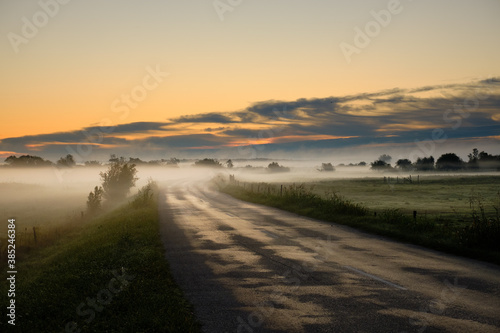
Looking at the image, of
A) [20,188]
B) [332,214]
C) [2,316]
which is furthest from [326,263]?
[20,188]

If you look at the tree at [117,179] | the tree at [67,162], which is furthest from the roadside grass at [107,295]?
the tree at [67,162]

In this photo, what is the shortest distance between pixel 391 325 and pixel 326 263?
15.8 feet

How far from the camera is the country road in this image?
6.64 meters

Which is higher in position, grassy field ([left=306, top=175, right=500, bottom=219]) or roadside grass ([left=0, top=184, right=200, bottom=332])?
roadside grass ([left=0, top=184, right=200, bottom=332])

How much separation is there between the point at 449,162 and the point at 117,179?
167354mm

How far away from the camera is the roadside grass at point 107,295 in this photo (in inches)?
276

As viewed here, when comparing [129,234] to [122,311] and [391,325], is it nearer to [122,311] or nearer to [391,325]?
[122,311]
